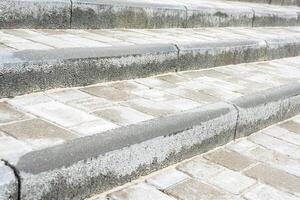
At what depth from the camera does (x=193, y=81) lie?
4113 mm

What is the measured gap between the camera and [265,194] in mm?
2689

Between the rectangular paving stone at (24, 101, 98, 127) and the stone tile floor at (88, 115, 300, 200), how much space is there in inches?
19.9

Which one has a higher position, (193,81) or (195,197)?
(193,81)

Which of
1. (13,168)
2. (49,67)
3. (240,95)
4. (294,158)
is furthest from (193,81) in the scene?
(13,168)

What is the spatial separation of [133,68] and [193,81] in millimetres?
684

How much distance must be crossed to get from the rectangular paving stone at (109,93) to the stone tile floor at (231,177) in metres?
0.71

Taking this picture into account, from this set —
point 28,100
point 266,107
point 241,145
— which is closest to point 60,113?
point 28,100

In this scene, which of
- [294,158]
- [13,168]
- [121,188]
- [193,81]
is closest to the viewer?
[13,168]

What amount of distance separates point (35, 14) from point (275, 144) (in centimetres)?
249

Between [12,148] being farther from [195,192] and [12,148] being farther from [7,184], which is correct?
[195,192]

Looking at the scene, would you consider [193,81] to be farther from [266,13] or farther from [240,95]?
[266,13]

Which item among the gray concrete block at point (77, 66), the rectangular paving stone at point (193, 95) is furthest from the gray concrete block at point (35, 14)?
the rectangular paving stone at point (193, 95)

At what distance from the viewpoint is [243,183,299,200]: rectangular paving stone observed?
2.63 meters

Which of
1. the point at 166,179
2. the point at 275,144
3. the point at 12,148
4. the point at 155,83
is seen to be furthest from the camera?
the point at 155,83
